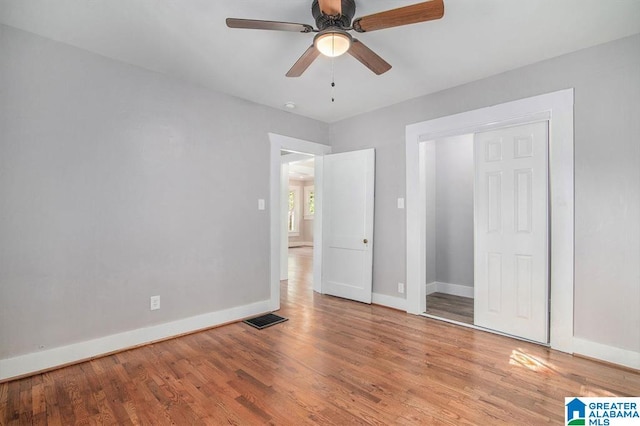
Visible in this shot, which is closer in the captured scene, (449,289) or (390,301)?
(390,301)

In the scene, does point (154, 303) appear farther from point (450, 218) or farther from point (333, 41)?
point (450, 218)

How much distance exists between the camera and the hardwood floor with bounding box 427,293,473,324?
3713 mm

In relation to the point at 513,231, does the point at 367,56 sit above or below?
above

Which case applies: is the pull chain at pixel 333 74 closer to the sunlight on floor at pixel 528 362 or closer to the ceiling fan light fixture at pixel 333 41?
the ceiling fan light fixture at pixel 333 41

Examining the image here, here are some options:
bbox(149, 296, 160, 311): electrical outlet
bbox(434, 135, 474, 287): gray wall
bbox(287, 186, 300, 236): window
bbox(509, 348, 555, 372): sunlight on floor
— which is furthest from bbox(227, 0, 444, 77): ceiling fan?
bbox(287, 186, 300, 236): window

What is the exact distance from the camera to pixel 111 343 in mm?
2781

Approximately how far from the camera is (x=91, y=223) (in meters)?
2.70

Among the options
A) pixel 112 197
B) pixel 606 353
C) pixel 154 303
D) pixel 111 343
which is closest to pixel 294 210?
pixel 154 303

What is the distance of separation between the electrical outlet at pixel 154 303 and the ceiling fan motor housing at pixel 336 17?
9.18 ft

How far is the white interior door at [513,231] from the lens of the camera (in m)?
2.97

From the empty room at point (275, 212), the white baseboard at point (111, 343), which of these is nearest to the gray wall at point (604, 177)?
the empty room at point (275, 212)

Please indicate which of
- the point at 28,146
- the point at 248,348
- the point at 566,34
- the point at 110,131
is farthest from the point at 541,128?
the point at 28,146

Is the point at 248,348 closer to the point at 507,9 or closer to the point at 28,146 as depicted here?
the point at 28,146

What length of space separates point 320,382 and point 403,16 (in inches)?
97.4
